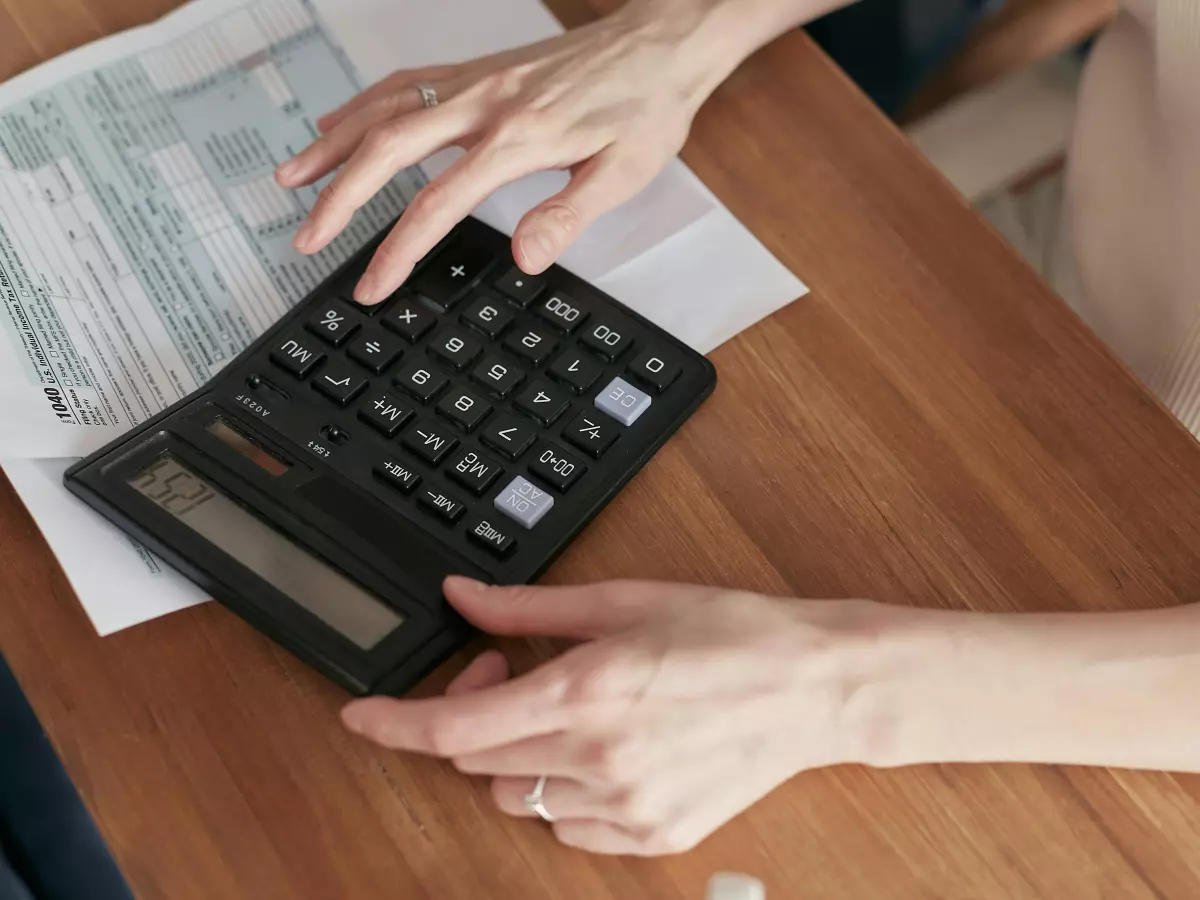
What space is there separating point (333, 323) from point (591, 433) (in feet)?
0.45

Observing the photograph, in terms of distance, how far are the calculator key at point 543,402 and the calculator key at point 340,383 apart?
0.25ft

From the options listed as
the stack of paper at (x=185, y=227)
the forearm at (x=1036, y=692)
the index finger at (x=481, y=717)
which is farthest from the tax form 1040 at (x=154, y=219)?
the forearm at (x=1036, y=692)

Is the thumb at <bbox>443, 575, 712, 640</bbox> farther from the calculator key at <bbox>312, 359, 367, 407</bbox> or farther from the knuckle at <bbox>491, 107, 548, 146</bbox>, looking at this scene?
the knuckle at <bbox>491, 107, 548, 146</bbox>

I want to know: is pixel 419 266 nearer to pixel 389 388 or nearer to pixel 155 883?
pixel 389 388

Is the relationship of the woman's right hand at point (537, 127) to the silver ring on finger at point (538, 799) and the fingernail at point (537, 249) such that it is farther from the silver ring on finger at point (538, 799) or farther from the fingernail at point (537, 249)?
the silver ring on finger at point (538, 799)

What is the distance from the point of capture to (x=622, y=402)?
0.54 metres

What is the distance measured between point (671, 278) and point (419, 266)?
5.3 inches

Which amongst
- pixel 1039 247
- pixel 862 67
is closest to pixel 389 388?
pixel 1039 247

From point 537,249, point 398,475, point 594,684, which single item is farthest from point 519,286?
point 594,684

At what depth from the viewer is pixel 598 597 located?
0.47 meters

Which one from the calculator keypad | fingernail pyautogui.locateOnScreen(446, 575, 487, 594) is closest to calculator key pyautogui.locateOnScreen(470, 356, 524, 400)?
the calculator keypad

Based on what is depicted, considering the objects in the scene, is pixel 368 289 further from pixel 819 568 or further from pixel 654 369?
pixel 819 568

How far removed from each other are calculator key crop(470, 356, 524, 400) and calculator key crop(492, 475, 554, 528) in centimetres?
5

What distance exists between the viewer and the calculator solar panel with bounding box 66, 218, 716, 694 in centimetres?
48
